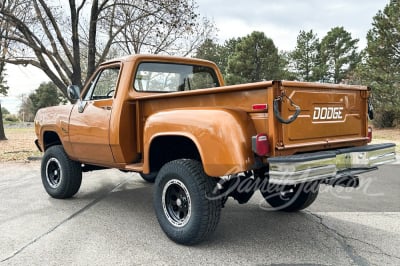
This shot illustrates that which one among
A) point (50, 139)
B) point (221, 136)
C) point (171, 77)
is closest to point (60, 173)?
point (50, 139)

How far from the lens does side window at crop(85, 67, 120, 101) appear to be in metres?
4.89

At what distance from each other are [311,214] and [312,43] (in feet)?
112

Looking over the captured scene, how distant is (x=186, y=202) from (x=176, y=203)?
142mm

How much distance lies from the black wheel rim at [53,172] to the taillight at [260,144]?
3711 millimetres

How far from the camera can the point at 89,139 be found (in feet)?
16.2

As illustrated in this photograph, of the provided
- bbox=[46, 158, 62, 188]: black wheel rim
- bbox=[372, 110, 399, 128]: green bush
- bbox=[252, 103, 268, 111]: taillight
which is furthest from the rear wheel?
bbox=[372, 110, 399, 128]: green bush

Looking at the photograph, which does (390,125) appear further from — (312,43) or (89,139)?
(89,139)

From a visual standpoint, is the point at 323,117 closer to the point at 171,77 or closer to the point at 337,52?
the point at 171,77

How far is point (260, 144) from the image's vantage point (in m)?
3.16

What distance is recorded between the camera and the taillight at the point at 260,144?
3156mm

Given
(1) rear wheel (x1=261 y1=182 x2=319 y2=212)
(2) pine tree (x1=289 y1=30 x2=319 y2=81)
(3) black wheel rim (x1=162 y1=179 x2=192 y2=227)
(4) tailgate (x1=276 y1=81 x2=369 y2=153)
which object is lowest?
(1) rear wheel (x1=261 y1=182 x2=319 y2=212)

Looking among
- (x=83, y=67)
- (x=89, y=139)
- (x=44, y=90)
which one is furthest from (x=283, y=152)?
(x=44, y=90)

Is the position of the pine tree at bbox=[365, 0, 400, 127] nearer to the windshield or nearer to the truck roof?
the windshield

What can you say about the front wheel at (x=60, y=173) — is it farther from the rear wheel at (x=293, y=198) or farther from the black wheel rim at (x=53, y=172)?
the rear wheel at (x=293, y=198)
